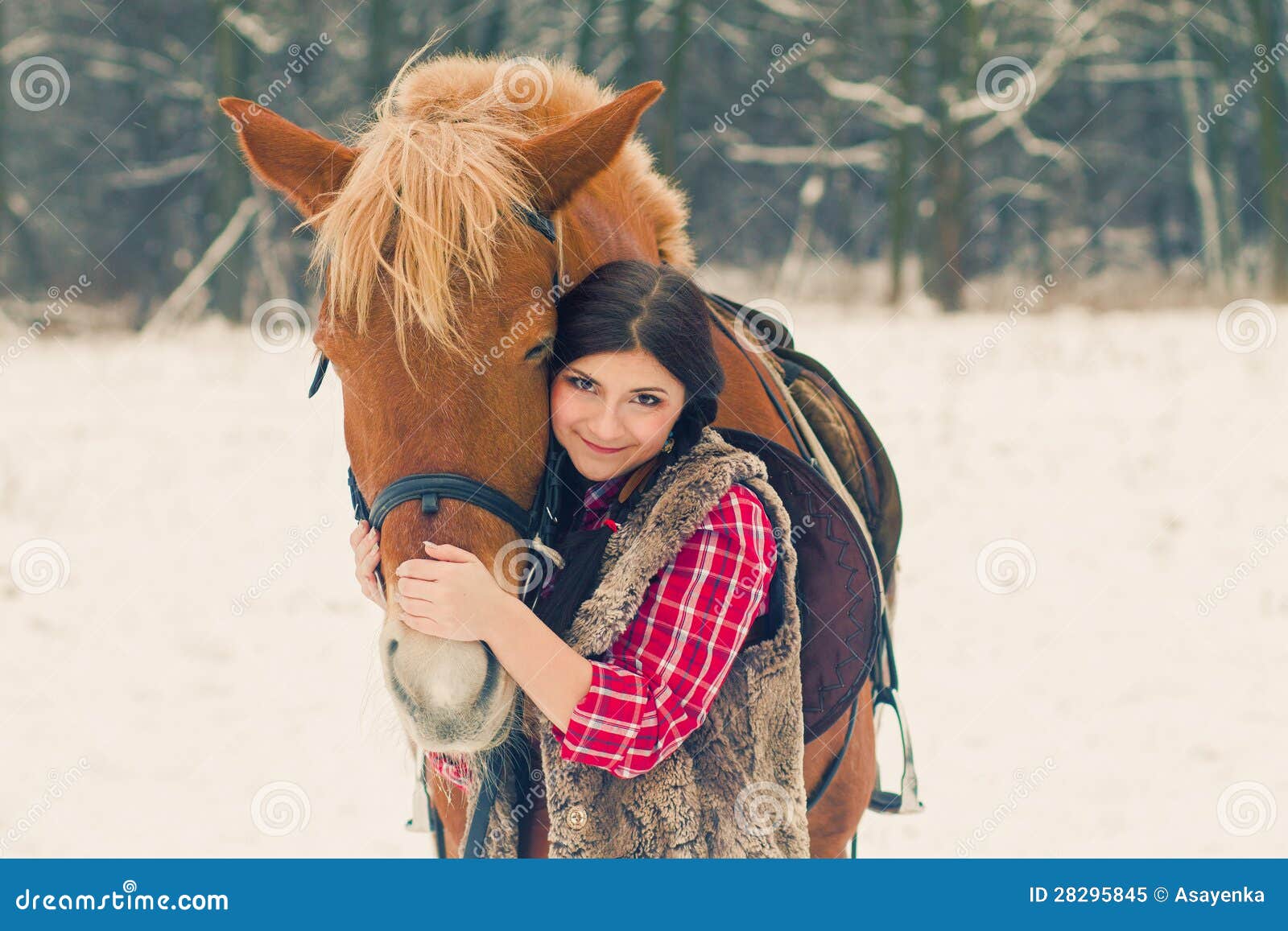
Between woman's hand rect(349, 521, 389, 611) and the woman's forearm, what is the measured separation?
22 centimetres

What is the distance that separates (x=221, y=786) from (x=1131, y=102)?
21.5 m

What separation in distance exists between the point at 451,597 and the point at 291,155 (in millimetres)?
914

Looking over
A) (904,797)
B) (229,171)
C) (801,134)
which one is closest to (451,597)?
(904,797)

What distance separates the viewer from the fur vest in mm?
1677

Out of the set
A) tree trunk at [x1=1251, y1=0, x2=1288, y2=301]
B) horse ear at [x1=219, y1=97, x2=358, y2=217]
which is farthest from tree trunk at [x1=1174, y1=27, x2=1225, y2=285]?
horse ear at [x1=219, y1=97, x2=358, y2=217]

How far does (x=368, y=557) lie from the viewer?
Answer: 167 cm

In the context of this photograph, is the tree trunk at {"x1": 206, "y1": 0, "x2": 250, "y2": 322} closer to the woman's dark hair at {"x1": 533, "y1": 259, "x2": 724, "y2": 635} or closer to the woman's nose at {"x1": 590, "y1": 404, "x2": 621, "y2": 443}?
the woman's dark hair at {"x1": 533, "y1": 259, "x2": 724, "y2": 635}

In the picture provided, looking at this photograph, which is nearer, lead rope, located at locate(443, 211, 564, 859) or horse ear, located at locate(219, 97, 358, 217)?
lead rope, located at locate(443, 211, 564, 859)

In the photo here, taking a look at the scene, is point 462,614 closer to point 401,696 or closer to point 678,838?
point 401,696

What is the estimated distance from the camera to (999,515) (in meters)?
7.37

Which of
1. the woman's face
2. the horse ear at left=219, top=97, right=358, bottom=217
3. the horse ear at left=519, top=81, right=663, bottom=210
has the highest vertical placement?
the horse ear at left=219, top=97, right=358, bottom=217

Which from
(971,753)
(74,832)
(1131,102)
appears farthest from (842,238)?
(74,832)

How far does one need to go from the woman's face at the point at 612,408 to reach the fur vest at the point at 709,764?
0.08 meters

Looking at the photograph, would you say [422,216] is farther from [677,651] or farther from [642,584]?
[677,651]
